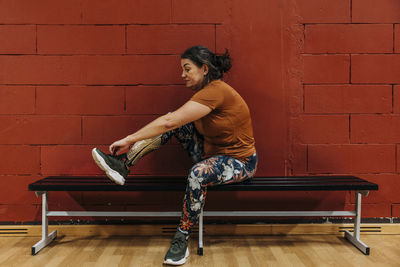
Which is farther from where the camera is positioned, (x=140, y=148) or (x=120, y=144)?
(x=140, y=148)

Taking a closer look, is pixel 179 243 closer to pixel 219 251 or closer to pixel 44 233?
pixel 219 251

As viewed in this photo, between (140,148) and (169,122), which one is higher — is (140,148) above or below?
below

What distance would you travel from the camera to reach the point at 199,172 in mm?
1783

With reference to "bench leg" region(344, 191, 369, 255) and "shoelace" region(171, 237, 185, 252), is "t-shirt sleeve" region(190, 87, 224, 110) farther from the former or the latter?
"bench leg" region(344, 191, 369, 255)

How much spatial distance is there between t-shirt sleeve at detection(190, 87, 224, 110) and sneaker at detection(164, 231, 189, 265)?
76 centimetres

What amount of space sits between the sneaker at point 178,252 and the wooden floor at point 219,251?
0.16ft

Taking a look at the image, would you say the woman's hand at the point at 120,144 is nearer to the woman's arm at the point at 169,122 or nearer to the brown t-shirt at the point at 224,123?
the woman's arm at the point at 169,122

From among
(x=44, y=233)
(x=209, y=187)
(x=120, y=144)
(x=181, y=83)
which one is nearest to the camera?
(x=120, y=144)

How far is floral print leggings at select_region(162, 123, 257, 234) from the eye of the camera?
1785 mm

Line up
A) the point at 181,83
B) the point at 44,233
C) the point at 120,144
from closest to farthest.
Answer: the point at 120,144 → the point at 44,233 → the point at 181,83

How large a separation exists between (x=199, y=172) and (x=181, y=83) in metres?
0.74

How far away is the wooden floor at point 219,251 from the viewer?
1794mm

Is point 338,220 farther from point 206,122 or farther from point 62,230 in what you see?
point 62,230

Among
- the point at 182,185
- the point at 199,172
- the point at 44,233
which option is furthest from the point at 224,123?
the point at 44,233
